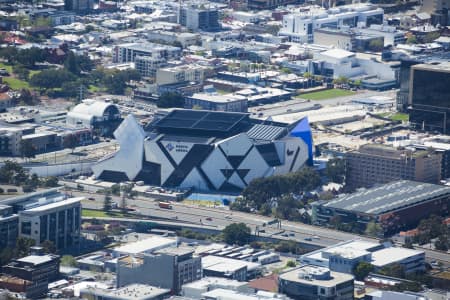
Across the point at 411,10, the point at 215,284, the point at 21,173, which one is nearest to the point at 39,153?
the point at 21,173

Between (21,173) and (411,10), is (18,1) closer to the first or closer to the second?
(411,10)

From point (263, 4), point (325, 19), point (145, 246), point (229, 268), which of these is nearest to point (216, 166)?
point (145, 246)

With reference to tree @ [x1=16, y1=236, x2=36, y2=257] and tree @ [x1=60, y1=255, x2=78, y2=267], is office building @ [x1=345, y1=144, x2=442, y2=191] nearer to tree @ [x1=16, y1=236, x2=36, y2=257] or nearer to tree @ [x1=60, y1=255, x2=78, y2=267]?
tree @ [x1=60, y1=255, x2=78, y2=267]

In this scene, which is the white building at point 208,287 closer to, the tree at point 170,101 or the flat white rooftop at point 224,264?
the flat white rooftop at point 224,264

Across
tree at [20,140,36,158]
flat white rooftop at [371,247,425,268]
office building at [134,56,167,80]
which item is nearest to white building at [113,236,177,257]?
flat white rooftop at [371,247,425,268]

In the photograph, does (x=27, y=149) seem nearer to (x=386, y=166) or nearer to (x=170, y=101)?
(x=170, y=101)

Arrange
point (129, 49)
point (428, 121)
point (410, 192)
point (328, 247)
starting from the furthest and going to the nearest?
point (129, 49)
point (428, 121)
point (410, 192)
point (328, 247)
